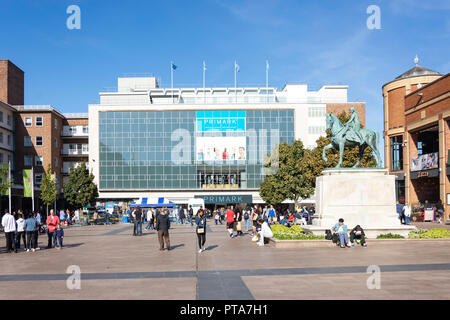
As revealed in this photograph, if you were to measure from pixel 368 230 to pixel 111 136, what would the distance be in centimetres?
6103

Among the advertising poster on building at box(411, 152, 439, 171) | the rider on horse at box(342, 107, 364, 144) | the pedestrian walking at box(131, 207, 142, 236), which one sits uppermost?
the rider on horse at box(342, 107, 364, 144)

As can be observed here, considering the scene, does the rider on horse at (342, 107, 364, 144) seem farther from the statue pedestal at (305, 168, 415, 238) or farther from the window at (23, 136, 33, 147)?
the window at (23, 136, 33, 147)

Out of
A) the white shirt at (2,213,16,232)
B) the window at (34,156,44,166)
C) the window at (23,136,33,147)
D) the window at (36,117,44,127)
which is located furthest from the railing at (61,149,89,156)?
the white shirt at (2,213,16,232)

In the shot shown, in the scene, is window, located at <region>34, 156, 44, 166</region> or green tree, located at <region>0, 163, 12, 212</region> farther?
window, located at <region>34, 156, 44, 166</region>

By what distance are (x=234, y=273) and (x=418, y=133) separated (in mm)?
45081

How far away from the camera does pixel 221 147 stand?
75.5m

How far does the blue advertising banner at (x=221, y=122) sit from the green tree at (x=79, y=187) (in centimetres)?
1895

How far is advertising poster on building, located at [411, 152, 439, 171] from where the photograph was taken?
1754 inches

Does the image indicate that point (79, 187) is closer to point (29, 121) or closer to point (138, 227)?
point (29, 121)

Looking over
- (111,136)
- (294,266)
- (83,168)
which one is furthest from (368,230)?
(111,136)

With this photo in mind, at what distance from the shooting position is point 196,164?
76125mm

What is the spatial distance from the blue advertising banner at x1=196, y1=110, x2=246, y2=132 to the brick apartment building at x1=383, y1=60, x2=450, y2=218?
26363 millimetres

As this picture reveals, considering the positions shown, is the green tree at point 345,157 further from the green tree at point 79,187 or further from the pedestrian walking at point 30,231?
the green tree at point 79,187

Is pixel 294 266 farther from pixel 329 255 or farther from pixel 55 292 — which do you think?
pixel 55 292
